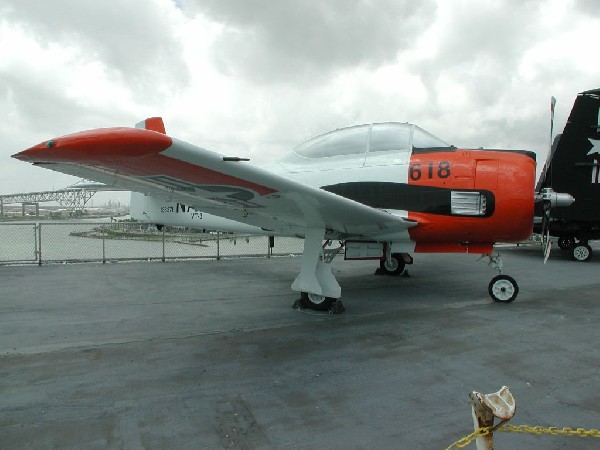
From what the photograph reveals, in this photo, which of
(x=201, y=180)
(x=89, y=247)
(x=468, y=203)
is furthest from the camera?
(x=89, y=247)

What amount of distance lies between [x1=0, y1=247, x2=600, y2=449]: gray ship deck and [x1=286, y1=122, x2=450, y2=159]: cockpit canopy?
2386 millimetres

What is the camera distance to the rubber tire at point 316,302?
5.08 m

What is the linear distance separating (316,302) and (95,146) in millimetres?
3588

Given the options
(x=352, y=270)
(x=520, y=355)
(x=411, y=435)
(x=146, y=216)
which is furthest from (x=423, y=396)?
(x=146, y=216)

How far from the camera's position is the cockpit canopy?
543cm

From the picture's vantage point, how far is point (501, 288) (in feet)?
18.3

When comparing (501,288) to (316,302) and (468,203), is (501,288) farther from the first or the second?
(316,302)

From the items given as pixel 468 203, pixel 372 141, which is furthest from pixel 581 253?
pixel 372 141

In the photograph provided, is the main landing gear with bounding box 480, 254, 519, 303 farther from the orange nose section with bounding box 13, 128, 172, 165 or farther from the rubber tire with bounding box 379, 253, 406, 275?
the orange nose section with bounding box 13, 128, 172, 165

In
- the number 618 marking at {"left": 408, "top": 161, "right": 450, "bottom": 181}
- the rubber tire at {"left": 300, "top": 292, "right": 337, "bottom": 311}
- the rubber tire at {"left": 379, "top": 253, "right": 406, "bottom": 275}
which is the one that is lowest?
the rubber tire at {"left": 300, "top": 292, "right": 337, "bottom": 311}

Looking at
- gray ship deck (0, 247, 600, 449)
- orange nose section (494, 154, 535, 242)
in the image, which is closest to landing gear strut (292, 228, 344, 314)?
gray ship deck (0, 247, 600, 449)

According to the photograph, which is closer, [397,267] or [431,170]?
[431,170]

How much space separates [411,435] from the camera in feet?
7.30

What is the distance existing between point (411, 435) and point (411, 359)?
1.24 m
